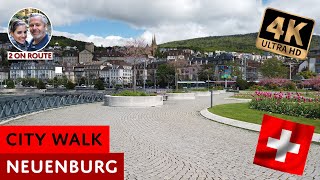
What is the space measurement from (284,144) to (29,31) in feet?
50.5

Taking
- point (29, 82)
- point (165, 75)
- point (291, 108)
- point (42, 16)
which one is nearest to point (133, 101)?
point (291, 108)

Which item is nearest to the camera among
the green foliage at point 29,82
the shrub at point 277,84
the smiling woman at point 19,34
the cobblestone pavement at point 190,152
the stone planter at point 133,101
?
the cobblestone pavement at point 190,152

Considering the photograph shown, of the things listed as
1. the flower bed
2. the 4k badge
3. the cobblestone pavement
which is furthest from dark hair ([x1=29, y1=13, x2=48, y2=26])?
the 4k badge

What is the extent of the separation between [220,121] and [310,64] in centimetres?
11619

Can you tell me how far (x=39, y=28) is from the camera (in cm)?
1684

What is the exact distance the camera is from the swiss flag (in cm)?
283

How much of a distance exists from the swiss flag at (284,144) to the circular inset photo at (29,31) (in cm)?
1289

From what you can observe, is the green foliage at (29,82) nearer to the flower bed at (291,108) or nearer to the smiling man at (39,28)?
the flower bed at (291,108)

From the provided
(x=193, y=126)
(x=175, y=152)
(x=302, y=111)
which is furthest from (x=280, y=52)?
(x=302, y=111)

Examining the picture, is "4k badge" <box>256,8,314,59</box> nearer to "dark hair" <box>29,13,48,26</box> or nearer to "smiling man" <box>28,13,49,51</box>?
"smiling man" <box>28,13,49,51</box>

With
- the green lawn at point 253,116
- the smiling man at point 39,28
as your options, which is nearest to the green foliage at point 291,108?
the green lawn at point 253,116

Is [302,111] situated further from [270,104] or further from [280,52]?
[280,52]

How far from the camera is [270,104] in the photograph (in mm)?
24031

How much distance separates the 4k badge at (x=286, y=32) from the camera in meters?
2.02
